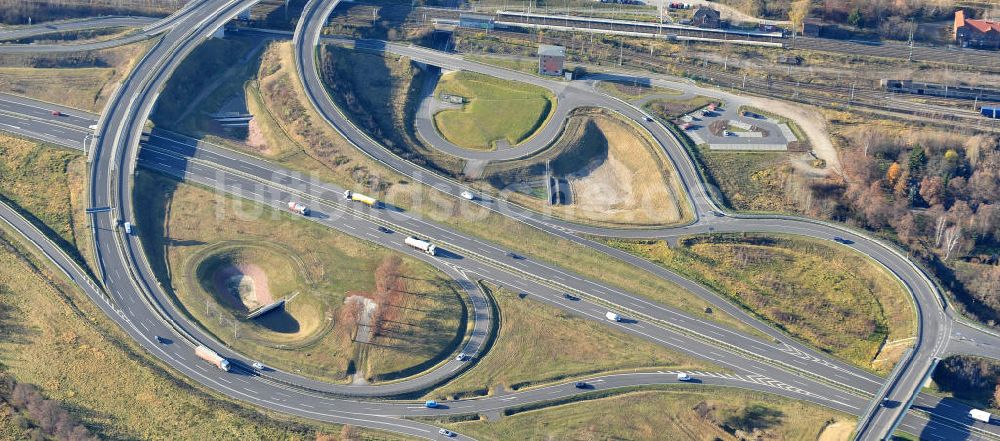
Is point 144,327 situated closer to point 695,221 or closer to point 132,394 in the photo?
point 132,394

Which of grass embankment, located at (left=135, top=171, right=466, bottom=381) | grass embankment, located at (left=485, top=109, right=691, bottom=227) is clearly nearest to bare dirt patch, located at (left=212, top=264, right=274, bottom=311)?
grass embankment, located at (left=135, top=171, right=466, bottom=381)

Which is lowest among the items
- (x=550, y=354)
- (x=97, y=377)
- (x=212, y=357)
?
(x=97, y=377)

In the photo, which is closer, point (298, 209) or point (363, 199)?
point (298, 209)

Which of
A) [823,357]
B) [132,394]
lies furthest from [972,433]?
[132,394]

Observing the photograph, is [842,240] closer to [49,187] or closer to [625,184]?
[625,184]

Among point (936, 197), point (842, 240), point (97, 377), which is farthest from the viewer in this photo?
point (936, 197)

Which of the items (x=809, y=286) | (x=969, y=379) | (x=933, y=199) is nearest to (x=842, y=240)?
(x=809, y=286)

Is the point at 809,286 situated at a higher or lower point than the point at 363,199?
lower

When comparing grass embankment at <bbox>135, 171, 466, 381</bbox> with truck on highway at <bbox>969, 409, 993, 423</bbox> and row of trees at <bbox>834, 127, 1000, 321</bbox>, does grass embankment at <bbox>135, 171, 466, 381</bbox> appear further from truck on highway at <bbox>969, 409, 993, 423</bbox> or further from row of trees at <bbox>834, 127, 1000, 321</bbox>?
row of trees at <bbox>834, 127, 1000, 321</bbox>
